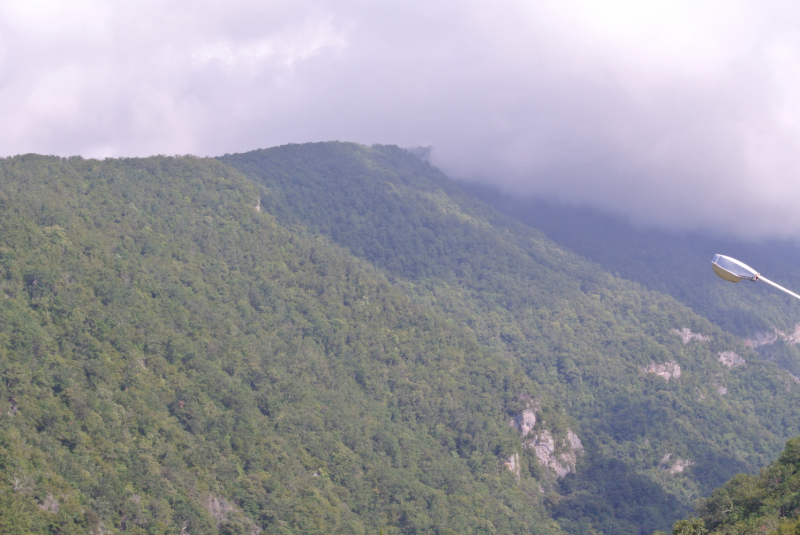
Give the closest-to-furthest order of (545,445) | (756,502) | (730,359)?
1. (756,502)
2. (545,445)
3. (730,359)

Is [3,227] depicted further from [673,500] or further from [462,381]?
[673,500]

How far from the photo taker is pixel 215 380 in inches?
4592

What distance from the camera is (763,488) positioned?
77.6 m

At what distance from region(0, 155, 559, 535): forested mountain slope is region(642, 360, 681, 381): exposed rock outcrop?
36.7 metres

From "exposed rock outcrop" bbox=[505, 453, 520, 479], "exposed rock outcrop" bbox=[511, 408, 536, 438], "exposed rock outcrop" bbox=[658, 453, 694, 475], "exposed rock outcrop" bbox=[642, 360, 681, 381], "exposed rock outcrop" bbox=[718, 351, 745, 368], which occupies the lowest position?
"exposed rock outcrop" bbox=[658, 453, 694, 475]

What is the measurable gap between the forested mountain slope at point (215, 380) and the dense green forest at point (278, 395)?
35 centimetres

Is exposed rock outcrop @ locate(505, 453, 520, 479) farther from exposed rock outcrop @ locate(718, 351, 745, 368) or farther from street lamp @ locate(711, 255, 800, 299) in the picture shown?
street lamp @ locate(711, 255, 800, 299)

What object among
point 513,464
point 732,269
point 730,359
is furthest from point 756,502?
point 730,359

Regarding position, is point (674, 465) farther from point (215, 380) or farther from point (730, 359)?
point (215, 380)

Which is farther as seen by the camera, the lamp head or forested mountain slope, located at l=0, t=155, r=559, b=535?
forested mountain slope, located at l=0, t=155, r=559, b=535

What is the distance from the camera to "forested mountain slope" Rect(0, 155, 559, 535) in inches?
3551

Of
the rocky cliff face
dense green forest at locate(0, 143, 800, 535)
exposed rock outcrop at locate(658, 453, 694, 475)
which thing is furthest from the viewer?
exposed rock outcrop at locate(658, 453, 694, 475)

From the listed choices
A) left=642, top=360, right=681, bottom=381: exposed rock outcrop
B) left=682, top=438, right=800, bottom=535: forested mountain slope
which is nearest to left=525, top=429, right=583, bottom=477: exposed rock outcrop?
left=642, top=360, right=681, bottom=381: exposed rock outcrop

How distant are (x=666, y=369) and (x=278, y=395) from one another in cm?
10373
